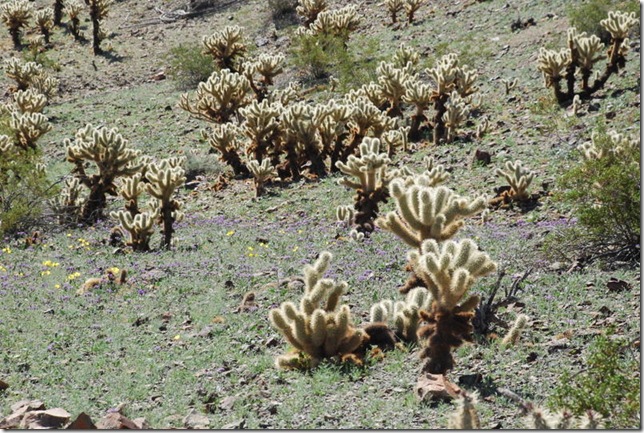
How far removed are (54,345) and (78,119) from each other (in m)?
18.1

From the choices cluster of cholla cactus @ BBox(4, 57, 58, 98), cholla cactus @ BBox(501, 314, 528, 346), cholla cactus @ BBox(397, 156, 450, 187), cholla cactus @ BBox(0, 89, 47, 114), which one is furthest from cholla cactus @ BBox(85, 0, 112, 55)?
cholla cactus @ BBox(501, 314, 528, 346)

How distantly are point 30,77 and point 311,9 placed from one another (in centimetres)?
1102

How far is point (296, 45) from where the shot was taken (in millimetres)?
27906

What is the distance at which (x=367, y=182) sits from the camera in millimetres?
11789

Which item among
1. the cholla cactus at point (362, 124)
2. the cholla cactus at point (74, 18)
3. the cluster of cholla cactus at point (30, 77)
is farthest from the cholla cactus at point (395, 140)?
the cholla cactus at point (74, 18)

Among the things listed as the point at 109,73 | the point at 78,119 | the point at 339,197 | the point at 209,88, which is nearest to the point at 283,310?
the point at 339,197

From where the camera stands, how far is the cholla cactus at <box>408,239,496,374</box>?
5.69 meters

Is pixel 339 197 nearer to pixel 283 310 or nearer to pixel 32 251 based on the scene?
pixel 32 251

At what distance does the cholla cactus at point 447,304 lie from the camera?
5688 millimetres

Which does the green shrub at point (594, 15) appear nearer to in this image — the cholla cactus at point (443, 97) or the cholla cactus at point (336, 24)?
the cholla cactus at point (443, 97)

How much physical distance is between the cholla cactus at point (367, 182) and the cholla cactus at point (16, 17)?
82.4 ft

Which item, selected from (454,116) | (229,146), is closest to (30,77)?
(229,146)

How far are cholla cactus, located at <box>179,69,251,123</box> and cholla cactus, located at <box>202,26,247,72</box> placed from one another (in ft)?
16.8

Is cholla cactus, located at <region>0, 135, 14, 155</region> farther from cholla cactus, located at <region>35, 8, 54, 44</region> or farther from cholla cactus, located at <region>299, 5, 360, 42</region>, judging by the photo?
cholla cactus, located at <region>35, 8, 54, 44</region>
